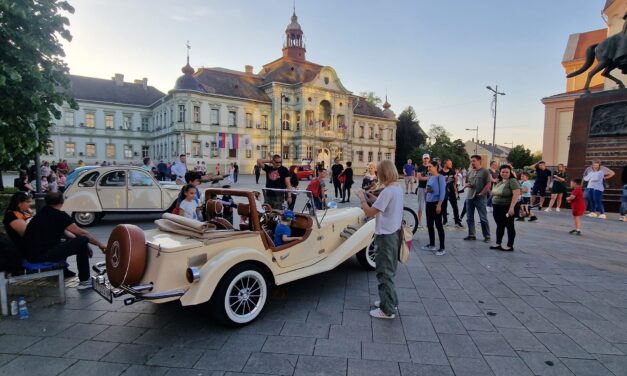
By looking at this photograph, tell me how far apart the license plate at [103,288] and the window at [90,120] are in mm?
60071

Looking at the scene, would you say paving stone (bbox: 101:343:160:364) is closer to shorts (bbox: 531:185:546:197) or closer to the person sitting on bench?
the person sitting on bench

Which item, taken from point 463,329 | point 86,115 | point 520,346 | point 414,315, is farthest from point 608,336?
point 86,115

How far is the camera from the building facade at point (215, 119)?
49750 millimetres

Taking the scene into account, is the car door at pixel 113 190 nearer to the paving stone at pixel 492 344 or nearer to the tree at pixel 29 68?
the tree at pixel 29 68

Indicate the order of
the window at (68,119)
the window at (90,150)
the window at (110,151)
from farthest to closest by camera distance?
the window at (110,151) < the window at (90,150) < the window at (68,119)

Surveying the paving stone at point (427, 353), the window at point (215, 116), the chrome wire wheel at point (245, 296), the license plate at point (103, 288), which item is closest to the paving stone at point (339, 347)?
the paving stone at point (427, 353)

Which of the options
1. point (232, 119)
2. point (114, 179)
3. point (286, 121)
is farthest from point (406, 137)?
point (114, 179)

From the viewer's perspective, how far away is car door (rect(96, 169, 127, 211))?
9906 millimetres

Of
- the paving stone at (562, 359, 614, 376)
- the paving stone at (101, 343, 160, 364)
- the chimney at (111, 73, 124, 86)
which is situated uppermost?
the chimney at (111, 73, 124, 86)

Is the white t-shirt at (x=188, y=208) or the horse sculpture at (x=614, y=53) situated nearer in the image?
the white t-shirt at (x=188, y=208)

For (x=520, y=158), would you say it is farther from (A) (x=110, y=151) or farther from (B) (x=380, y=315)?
(B) (x=380, y=315)

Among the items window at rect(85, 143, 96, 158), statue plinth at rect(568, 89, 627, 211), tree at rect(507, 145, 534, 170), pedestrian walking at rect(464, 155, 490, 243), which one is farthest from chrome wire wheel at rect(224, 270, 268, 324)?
tree at rect(507, 145, 534, 170)

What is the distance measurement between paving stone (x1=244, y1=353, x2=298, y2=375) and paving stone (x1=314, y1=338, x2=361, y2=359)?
29 cm

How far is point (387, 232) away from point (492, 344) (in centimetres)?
157
